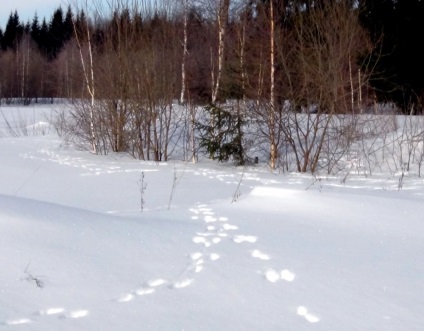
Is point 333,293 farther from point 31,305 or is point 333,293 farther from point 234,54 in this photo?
point 234,54

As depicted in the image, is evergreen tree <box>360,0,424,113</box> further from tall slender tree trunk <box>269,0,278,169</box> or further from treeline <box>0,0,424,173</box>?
tall slender tree trunk <box>269,0,278,169</box>

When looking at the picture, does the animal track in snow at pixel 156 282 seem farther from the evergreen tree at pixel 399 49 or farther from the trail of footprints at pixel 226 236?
the evergreen tree at pixel 399 49

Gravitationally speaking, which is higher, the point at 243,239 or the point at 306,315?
the point at 243,239

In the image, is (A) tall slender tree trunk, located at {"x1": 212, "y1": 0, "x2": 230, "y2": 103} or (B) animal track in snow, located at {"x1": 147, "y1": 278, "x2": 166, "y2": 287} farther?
(A) tall slender tree trunk, located at {"x1": 212, "y1": 0, "x2": 230, "y2": 103}

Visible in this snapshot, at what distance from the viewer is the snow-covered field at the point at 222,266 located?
10.5 feet

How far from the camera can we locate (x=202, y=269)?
13.0 ft

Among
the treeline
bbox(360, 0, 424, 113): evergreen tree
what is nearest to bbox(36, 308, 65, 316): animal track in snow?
the treeline

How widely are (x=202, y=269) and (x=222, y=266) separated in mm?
158

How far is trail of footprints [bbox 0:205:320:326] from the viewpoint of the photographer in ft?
10.4

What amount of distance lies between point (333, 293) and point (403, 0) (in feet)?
58.3

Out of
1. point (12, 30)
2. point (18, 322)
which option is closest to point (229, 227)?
point (18, 322)

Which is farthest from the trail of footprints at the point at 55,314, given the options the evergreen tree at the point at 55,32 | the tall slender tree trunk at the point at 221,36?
the evergreen tree at the point at 55,32

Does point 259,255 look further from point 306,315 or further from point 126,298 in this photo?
point 126,298

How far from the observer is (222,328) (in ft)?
10.1
